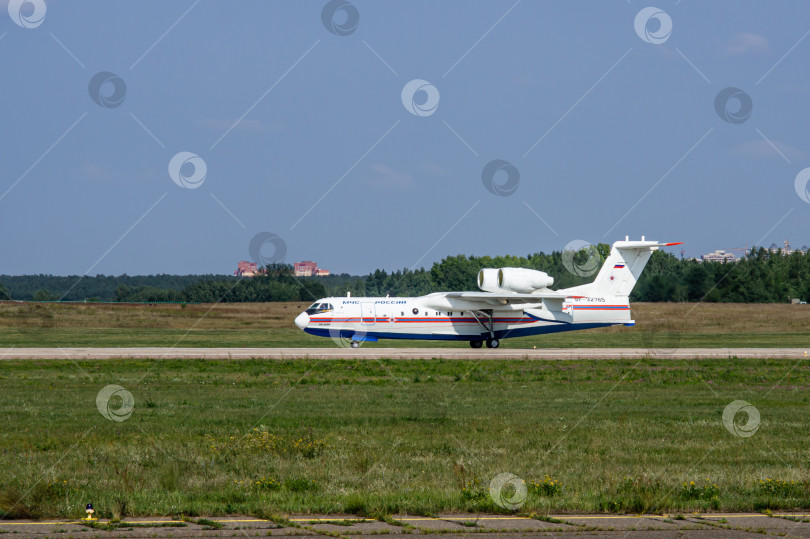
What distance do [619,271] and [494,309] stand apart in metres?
7.07

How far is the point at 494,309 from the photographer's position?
46344 mm

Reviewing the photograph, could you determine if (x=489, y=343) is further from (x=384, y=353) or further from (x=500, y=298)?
(x=384, y=353)

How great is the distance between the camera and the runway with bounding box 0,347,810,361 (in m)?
39.1

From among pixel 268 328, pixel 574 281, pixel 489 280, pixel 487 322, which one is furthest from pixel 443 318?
pixel 268 328

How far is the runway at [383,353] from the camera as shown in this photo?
128 ft

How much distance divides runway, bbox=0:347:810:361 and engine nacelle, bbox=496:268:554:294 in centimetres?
329

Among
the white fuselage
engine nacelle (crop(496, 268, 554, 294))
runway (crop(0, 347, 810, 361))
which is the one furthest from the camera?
the white fuselage

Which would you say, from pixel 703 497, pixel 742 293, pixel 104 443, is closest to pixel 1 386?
pixel 104 443

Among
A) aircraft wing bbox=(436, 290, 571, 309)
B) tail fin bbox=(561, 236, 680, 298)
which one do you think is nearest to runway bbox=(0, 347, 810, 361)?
aircraft wing bbox=(436, 290, 571, 309)

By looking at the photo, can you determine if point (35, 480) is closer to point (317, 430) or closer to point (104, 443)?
point (104, 443)

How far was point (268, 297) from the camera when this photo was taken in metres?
101

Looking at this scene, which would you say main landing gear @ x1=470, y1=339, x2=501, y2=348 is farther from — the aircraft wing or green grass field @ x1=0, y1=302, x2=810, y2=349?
green grass field @ x1=0, y1=302, x2=810, y2=349

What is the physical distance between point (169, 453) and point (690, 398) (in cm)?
1562

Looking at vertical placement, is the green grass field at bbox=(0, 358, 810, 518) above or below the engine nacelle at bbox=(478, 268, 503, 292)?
below
